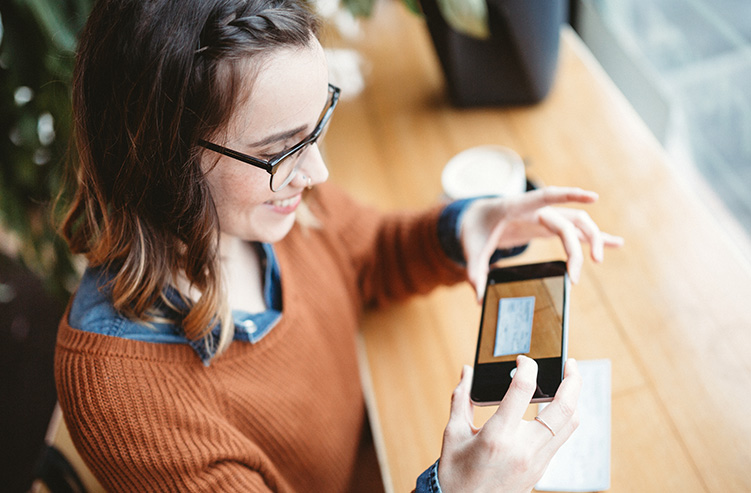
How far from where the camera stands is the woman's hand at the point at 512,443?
56 centimetres

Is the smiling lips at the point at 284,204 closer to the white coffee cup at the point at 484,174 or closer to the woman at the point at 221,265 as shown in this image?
the woman at the point at 221,265

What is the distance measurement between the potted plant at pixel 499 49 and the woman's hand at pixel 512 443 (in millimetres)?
714

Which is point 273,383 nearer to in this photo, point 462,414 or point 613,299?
point 462,414

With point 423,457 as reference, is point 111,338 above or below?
above

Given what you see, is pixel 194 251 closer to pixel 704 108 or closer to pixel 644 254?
pixel 644 254

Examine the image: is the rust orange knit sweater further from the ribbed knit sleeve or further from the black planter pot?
the black planter pot

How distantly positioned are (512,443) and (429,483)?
9 cm

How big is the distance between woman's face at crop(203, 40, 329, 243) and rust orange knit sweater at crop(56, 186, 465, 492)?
179 mm

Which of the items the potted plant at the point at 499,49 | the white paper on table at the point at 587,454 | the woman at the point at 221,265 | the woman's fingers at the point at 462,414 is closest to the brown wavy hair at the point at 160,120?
the woman at the point at 221,265

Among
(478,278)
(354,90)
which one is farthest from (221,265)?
(354,90)

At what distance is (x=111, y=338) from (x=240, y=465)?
209mm

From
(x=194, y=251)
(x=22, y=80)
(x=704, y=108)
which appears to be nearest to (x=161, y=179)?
(x=194, y=251)

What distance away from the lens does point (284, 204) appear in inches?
28.3

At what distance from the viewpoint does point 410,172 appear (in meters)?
1.23
